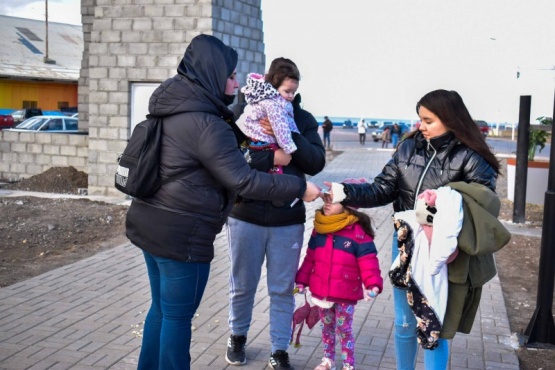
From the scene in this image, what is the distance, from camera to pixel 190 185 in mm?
3740

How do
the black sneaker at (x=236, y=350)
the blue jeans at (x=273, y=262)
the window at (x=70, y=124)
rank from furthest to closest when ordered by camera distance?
the window at (x=70, y=124), the black sneaker at (x=236, y=350), the blue jeans at (x=273, y=262)

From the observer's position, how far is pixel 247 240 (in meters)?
4.71

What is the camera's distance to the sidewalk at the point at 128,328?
503cm

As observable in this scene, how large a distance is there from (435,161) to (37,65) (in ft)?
189

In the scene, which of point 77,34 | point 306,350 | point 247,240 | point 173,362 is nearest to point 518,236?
point 306,350

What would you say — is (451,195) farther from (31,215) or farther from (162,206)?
(31,215)

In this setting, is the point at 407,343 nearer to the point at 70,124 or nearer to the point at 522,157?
the point at 522,157

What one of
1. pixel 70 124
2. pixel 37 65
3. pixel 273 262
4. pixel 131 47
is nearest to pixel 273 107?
pixel 273 262

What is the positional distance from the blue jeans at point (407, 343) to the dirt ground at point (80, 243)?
1442mm

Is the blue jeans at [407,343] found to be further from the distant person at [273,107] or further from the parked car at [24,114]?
the parked car at [24,114]

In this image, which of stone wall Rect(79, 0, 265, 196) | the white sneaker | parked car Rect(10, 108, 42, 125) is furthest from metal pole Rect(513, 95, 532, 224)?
parked car Rect(10, 108, 42, 125)

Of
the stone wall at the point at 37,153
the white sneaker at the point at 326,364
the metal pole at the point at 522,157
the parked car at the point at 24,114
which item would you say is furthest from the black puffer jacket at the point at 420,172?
the parked car at the point at 24,114

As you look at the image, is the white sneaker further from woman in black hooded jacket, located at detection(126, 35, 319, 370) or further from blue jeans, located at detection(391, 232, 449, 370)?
woman in black hooded jacket, located at detection(126, 35, 319, 370)

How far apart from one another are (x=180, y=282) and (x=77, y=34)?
244ft
